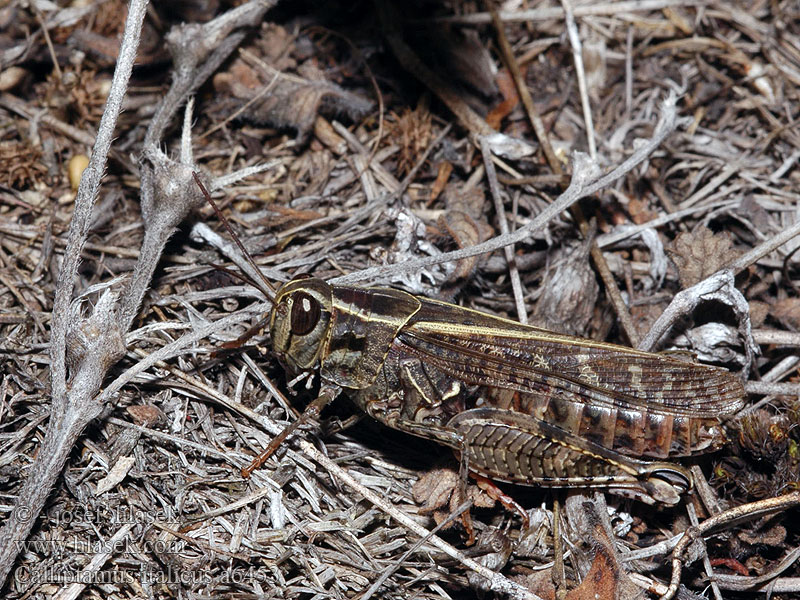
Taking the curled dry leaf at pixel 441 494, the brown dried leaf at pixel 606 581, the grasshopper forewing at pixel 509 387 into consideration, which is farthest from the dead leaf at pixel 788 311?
the curled dry leaf at pixel 441 494

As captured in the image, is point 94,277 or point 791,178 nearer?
point 94,277

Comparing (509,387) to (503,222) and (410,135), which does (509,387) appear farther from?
(410,135)

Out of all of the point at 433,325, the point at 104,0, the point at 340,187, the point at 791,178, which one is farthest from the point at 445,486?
the point at 104,0

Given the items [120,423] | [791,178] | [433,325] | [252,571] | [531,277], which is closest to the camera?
[252,571]

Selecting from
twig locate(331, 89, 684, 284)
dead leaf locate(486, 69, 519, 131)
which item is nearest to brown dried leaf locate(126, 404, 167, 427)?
twig locate(331, 89, 684, 284)

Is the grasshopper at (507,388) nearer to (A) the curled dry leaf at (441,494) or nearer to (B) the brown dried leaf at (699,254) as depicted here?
(A) the curled dry leaf at (441,494)

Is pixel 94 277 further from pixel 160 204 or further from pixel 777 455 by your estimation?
pixel 777 455

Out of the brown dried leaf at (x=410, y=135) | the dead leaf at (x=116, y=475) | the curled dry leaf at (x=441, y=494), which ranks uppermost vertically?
the brown dried leaf at (x=410, y=135)

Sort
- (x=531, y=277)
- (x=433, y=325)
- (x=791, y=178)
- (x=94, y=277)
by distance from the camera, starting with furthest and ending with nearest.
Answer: (x=791, y=178)
(x=531, y=277)
(x=94, y=277)
(x=433, y=325)
